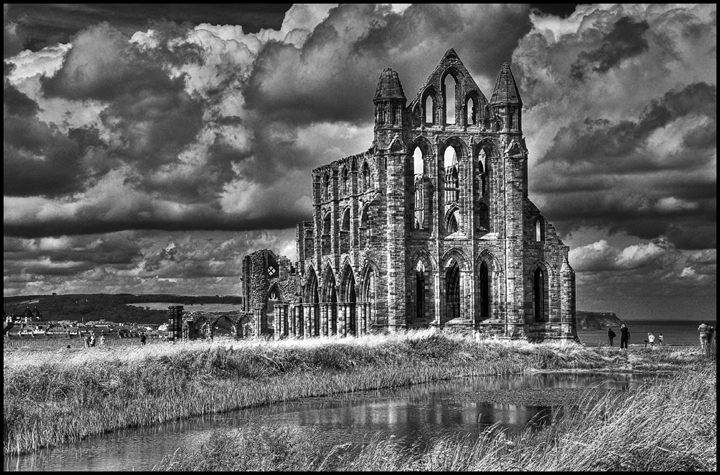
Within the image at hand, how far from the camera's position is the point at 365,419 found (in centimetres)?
2795

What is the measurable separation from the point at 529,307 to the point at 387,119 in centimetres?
1269

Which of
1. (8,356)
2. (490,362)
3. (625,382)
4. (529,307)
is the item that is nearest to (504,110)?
(529,307)

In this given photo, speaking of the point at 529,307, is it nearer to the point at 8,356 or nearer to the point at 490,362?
the point at 490,362

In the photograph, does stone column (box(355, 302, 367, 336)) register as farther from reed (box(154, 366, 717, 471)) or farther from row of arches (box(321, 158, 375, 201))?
reed (box(154, 366, 717, 471))

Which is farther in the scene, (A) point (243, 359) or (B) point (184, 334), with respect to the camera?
(B) point (184, 334)

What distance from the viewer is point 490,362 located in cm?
4544

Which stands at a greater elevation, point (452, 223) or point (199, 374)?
point (452, 223)

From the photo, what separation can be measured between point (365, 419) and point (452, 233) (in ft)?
95.1

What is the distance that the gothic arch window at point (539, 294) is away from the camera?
56.8 metres

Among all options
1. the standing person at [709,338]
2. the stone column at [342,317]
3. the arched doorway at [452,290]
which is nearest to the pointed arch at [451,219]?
the arched doorway at [452,290]

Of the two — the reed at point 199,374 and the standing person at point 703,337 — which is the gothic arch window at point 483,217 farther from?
the standing person at point 703,337

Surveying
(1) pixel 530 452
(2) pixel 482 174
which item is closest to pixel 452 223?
(2) pixel 482 174

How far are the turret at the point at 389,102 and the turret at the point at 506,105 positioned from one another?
5.62m

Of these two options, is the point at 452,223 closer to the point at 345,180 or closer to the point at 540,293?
the point at 345,180
